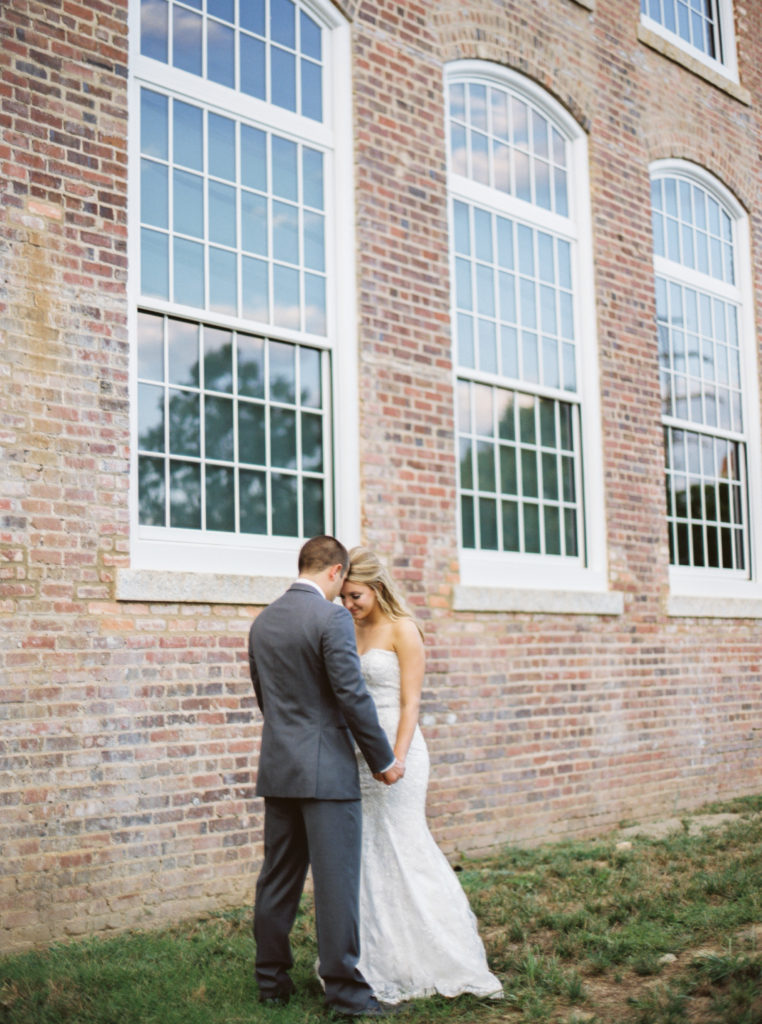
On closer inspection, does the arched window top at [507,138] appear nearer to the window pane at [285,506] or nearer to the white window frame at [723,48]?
the white window frame at [723,48]

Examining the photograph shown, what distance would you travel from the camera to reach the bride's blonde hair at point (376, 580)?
5.17 m

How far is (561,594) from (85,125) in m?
4.84

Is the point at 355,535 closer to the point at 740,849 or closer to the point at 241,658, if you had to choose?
the point at 241,658

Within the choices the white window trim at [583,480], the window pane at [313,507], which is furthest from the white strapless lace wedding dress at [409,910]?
the white window trim at [583,480]

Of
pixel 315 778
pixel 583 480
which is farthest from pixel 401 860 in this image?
pixel 583 480

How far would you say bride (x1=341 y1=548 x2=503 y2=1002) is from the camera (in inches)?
193

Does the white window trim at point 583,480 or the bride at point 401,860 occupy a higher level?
the white window trim at point 583,480

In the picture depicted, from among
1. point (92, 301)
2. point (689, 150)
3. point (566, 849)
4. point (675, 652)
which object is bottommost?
point (566, 849)

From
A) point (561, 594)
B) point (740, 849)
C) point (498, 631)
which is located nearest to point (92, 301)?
point (498, 631)

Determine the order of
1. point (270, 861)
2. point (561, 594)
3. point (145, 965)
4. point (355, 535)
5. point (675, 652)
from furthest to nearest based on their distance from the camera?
point (675, 652)
point (561, 594)
point (355, 535)
point (145, 965)
point (270, 861)

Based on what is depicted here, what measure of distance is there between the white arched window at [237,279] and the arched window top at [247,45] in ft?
0.03

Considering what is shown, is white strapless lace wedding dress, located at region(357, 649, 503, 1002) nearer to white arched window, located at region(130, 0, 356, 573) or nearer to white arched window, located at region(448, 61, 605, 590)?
white arched window, located at region(130, 0, 356, 573)

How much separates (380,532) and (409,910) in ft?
10.5

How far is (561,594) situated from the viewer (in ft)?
A: 29.8
